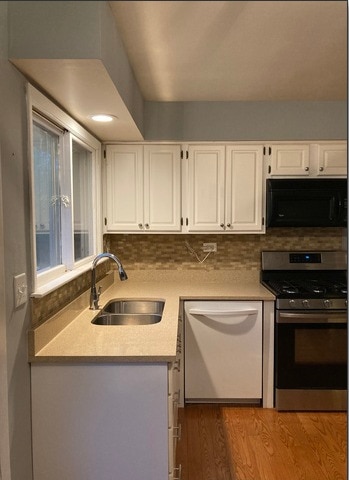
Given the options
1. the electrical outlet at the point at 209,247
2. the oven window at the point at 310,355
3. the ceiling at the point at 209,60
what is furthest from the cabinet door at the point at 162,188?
the oven window at the point at 310,355

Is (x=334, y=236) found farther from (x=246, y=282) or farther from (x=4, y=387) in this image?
(x=4, y=387)

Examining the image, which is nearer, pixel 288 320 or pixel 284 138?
pixel 288 320

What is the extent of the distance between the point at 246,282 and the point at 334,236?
0.81 meters

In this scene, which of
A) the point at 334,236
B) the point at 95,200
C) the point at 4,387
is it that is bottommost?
the point at 4,387

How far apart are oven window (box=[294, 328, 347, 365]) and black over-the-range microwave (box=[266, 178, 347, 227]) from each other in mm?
767

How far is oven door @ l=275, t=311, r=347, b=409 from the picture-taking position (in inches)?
91.2

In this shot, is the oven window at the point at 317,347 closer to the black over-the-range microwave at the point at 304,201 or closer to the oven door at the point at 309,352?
the oven door at the point at 309,352

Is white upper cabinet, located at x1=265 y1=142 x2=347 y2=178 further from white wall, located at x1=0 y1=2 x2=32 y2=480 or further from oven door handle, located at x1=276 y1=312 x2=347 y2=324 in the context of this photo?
white wall, located at x1=0 y1=2 x2=32 y2=480

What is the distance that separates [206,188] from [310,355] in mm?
1364

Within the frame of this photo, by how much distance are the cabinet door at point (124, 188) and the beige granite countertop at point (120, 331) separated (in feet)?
1.53

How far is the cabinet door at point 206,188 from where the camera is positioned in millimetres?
2635

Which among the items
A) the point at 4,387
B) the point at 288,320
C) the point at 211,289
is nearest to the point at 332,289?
the point at 288,320

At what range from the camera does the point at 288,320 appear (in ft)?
7.63

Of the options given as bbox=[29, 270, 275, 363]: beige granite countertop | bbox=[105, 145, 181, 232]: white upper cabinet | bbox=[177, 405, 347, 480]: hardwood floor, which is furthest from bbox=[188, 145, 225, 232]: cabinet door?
bbox=[177, 405, 347, 480]: hardwood floor
